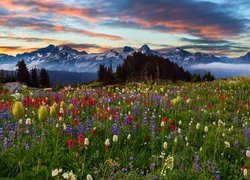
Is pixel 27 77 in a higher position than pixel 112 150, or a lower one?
lower

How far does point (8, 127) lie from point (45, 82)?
134m

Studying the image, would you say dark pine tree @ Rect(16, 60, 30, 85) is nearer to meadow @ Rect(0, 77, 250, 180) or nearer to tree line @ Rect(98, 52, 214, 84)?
tree line @ Rect(98, 52, 214, 84)

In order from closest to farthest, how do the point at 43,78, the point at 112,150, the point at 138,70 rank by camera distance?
the point at 112,150
the point at 43,78
the point at 138,70

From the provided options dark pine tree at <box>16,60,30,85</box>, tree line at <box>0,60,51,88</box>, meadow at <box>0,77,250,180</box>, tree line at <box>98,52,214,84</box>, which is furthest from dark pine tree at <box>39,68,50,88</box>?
meadow at <box>0,77,250,180</box>

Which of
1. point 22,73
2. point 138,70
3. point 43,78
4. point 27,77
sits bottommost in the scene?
point 43,78

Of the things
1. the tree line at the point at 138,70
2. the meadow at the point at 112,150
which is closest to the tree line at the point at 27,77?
the tree line at the point at 138,70

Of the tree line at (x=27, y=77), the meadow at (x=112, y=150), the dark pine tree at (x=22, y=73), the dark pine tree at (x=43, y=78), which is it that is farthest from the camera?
the dark pine tree at (x=43, y=78)

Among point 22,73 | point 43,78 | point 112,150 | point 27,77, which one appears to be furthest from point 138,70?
point 112,150

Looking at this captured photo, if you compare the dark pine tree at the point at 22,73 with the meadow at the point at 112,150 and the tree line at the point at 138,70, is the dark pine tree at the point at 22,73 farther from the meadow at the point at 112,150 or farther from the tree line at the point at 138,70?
the meadow at the point at 112,150

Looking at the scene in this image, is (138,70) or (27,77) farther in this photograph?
(138,70)

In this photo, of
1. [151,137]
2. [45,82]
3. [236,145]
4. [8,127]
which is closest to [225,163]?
[236,145]

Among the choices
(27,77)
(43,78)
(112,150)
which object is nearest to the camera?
(112,150)

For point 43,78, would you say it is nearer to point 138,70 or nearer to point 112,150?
point 138,70

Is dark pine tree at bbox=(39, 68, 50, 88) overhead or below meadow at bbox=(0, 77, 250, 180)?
below
